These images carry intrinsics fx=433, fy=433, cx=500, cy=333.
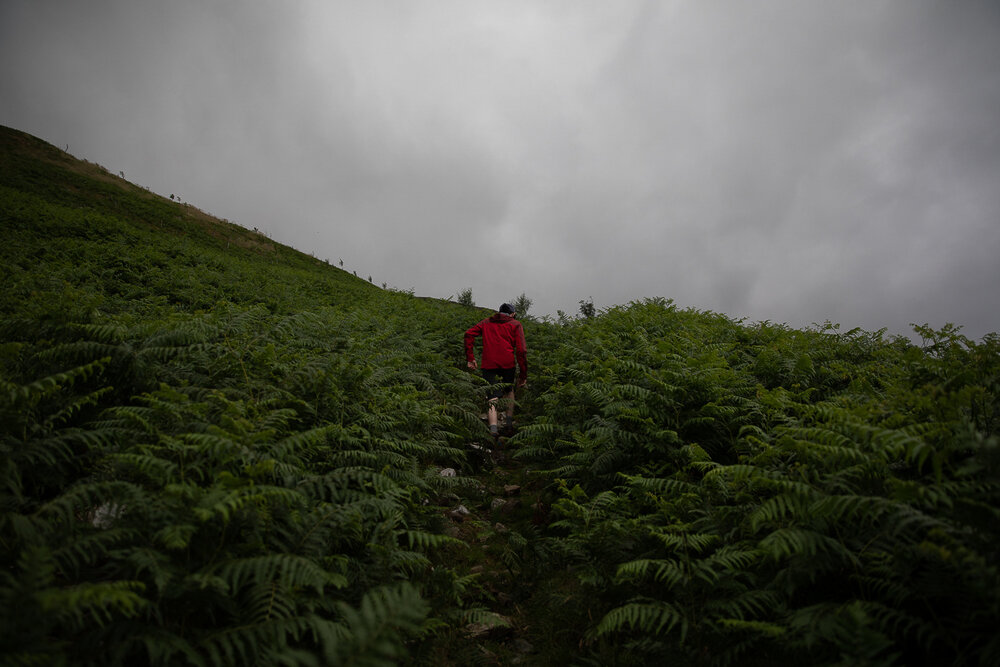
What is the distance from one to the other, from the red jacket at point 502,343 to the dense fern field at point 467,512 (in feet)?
7.48

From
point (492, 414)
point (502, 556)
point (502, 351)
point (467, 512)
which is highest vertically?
point (502, 351)

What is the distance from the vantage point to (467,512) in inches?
227

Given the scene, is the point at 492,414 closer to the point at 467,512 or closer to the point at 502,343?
the point at 502,343

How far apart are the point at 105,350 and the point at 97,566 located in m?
2.66

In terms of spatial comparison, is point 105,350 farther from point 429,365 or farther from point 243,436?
point 429,365

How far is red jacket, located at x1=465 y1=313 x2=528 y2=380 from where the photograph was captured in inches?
364

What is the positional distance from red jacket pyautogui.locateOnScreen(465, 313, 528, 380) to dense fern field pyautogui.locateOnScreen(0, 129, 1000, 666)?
228cm

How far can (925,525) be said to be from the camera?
2.60 m

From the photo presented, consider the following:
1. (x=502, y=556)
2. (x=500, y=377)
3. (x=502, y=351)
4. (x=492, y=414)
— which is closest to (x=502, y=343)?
(x=502, y=351)

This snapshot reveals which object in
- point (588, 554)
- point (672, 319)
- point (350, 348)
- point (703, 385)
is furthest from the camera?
point (672, 319)

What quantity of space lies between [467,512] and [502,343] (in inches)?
166

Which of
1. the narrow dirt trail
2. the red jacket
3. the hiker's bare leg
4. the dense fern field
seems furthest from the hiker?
the dense fern field

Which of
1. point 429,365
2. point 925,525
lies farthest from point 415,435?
point 925,525

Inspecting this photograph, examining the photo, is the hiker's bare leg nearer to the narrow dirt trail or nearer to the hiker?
the hiker
